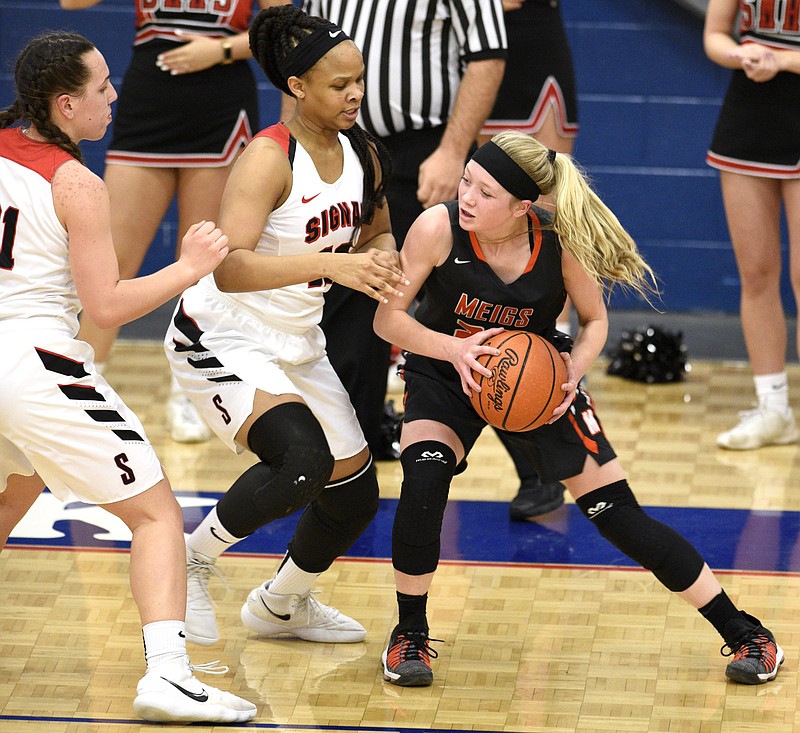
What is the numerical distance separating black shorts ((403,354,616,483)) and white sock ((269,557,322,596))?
0.54 m

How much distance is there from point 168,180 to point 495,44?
4.82ft

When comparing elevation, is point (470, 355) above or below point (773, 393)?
above

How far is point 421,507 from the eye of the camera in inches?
144

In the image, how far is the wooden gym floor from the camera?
3568mm

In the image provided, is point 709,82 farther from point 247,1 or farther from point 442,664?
point 442,664

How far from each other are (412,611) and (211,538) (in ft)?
1.89

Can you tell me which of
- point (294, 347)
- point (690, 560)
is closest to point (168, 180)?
point (294, 347)

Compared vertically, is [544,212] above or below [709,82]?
above

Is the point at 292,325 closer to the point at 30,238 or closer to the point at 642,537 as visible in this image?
the point at 30,238

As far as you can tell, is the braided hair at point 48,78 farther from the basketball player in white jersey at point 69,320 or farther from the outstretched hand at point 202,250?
the outstretched hand at point 202,250

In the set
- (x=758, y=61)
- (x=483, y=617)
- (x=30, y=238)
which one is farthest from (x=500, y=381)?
(x=758, y=61)

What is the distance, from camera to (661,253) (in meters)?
7.67

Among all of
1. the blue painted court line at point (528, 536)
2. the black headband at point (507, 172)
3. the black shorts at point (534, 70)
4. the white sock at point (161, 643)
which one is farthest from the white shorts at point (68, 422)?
the black shorts at point (534, 70)

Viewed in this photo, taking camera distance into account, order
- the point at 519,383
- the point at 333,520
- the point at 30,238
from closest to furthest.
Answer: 1. the point at 30,238
2. the point at 519,383
3. the point at 333,520
